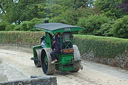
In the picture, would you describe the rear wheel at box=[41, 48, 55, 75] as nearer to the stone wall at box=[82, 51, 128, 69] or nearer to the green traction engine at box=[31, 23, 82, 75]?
the green traction engine at box=[31, 23, 82, 75]

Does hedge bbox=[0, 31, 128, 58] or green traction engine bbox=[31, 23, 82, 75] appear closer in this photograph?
green traction engine bbox=[31, 23, 82, 75]

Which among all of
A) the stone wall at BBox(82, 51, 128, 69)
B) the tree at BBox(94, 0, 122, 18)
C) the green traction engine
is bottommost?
the stone wall at BBox(82, 51, 128, 69)

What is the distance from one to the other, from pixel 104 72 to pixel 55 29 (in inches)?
135

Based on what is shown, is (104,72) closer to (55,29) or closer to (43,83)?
(55,29)

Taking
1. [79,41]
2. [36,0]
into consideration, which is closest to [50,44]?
[79,41]

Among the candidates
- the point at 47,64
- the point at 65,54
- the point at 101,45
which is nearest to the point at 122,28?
the point at 101,45

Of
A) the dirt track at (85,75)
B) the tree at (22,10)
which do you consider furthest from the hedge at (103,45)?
the tree at (22,10)

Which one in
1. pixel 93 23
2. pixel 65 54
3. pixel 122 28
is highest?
pixel 93 23

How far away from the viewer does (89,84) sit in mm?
9281

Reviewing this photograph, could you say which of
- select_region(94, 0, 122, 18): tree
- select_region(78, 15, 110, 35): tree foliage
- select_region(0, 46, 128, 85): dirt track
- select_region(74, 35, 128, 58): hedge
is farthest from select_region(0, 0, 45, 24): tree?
select_region(0, 46, 128, 85): dirt track

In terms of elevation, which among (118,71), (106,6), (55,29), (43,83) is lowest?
(118,71)

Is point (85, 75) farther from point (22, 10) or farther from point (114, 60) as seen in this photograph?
point (22, 10)

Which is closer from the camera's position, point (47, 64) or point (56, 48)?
point (56, 48)

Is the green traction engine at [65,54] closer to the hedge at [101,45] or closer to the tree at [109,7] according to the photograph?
the hedge at [101,45]
